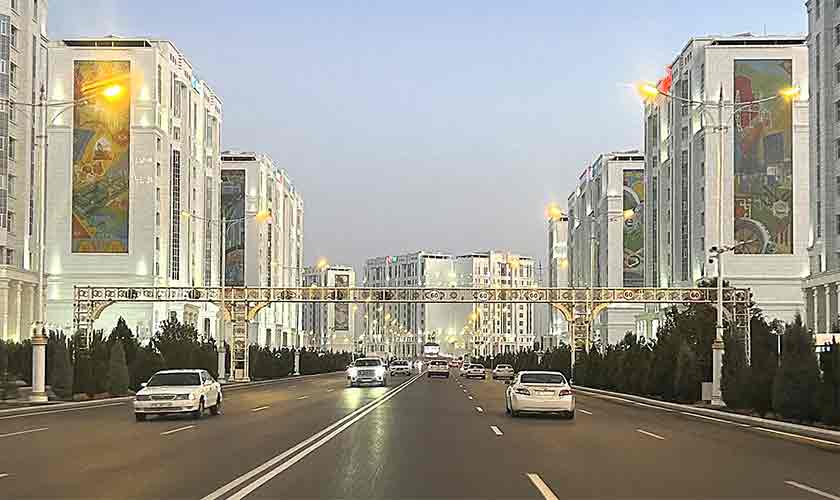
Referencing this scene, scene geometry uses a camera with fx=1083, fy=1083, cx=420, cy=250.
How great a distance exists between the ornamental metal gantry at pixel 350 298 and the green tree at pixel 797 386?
41.7 metres

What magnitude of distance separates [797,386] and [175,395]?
17615 mm

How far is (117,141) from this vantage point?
3858 inches

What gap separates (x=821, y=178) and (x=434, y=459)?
6513 cm

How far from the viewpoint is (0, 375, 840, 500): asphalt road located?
14727 millimetres

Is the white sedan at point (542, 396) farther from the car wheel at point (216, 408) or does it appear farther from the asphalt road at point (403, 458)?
the car wheel at point (216, 408)

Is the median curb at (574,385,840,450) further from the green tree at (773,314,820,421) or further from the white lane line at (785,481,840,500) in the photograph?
the white lane line at (785,481,840,500)

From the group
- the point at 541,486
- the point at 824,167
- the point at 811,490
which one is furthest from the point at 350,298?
the point at 811,490

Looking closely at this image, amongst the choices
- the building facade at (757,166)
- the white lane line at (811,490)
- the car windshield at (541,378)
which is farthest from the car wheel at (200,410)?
the building facade at (757,166)

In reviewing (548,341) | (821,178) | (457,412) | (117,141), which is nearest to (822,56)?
(821,178)

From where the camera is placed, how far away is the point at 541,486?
15047 mm

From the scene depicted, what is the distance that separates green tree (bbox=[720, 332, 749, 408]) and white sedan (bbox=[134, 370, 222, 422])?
18.0 metres

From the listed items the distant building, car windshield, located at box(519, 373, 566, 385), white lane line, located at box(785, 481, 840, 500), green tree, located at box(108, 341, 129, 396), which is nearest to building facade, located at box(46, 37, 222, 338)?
green tree, located at box(108, 341, 129, 396)

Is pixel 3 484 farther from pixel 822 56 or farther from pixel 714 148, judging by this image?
pixel 714 148

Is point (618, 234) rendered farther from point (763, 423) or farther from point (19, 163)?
point (763, 423)
